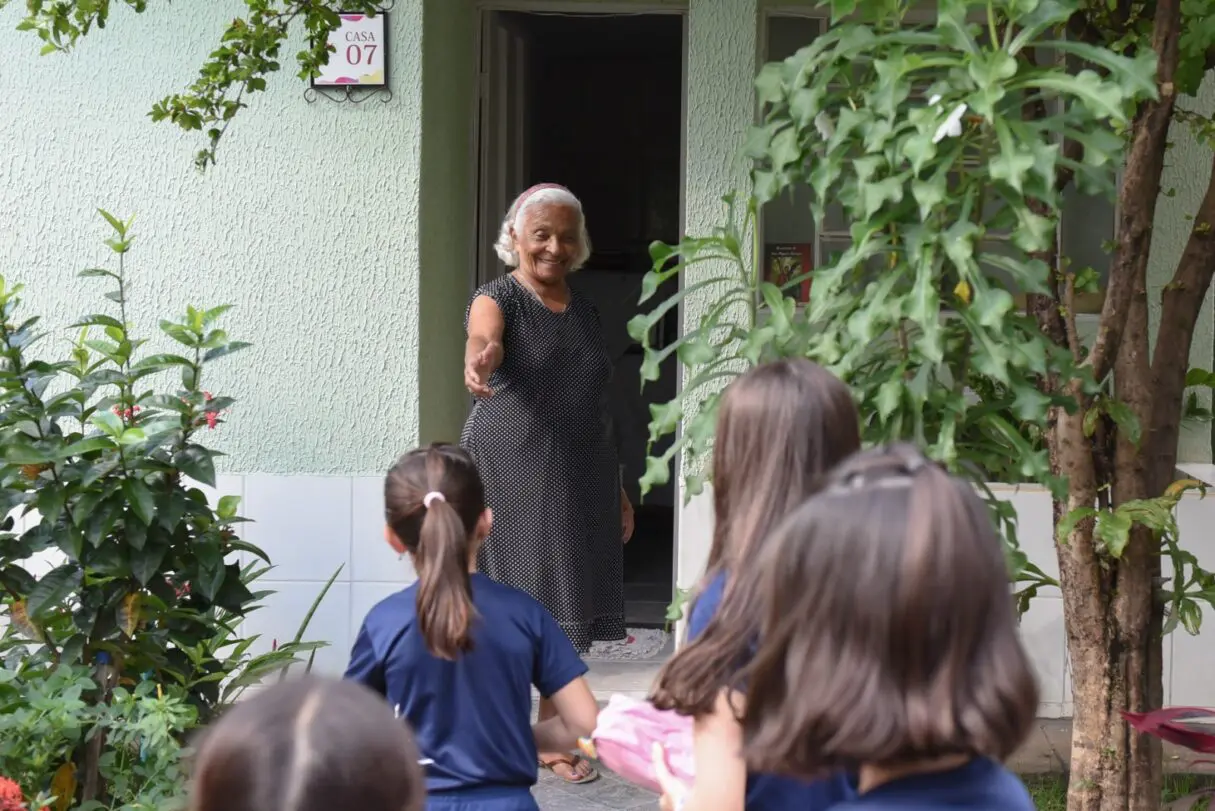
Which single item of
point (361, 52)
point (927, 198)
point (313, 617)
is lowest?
point (313, 617)

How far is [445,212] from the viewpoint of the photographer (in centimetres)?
545

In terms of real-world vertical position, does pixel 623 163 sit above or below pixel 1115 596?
above

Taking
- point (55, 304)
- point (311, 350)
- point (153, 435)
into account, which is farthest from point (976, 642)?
point (55, 304)

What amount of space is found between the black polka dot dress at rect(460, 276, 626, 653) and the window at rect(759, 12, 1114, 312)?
1.09 metres

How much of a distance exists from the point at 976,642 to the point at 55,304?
14.6 ft

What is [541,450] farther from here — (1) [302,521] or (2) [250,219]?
(2) [250,219]

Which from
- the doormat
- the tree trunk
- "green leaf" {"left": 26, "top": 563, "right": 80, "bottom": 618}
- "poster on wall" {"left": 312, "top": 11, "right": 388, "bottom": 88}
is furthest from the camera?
the doormat

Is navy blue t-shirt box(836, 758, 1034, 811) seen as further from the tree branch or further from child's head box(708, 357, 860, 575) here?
the tree branch

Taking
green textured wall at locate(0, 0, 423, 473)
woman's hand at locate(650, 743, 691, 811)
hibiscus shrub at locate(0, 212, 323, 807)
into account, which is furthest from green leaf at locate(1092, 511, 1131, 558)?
green textured wall at locate(0, 0, 423, 473)

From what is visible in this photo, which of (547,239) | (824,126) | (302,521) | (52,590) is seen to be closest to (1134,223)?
(824,126)

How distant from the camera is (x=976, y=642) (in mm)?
1396

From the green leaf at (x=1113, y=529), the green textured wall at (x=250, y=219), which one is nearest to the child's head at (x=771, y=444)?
the green leaf at (x=1113, y=529)

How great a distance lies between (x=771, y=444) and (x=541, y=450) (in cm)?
269

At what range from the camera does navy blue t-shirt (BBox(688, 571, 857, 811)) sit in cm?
189
